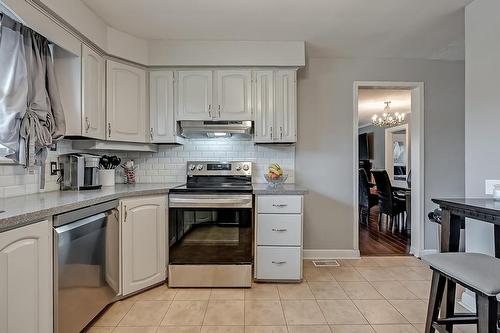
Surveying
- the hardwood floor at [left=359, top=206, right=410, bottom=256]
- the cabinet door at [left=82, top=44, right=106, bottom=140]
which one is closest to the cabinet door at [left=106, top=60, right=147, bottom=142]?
the cabinet door at [left=82, top=44, right=106, bottom=140]

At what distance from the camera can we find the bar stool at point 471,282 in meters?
1.24

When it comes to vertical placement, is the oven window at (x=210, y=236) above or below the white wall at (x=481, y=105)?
below

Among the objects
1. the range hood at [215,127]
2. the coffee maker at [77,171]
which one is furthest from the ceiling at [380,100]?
the coffee maker at [77,171]

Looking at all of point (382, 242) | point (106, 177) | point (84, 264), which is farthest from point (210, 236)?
point (382, 242)

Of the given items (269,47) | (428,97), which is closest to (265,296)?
(269,47)

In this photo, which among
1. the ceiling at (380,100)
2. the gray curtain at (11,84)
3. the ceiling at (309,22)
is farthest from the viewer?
the ceiling at (380,100)

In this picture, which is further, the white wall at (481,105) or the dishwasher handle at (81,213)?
the white wall at (481,105)

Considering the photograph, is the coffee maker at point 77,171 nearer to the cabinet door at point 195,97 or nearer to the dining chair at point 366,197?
the cabinet door at point 195,97

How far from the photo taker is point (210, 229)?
2.56 metres

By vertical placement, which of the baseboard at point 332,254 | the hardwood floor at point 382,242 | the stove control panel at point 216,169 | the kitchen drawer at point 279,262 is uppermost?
the stove control panel at point 216,169

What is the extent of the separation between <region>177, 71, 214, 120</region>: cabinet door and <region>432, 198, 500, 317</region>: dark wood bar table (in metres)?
2.13

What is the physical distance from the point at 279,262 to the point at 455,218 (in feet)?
4.61

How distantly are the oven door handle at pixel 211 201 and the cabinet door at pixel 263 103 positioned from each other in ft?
2.33

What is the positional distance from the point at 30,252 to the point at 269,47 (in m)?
2.51
